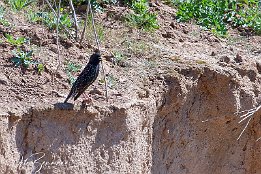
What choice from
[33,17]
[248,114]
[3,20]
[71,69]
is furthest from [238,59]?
[3,20]

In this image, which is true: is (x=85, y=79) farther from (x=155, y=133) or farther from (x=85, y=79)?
(x=155, y=133)

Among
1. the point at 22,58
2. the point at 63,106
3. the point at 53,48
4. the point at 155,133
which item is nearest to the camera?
the point at 63,106

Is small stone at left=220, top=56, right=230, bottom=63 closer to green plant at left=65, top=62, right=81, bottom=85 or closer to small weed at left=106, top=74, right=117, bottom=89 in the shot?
small weed at left=106, top=74, right=117, bottom=89

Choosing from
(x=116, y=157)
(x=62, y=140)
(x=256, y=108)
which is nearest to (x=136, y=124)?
(x=116, y=157)

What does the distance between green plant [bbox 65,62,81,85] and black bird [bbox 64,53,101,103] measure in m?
0.38

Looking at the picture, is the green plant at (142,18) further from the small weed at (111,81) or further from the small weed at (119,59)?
the small weed at (111,81)

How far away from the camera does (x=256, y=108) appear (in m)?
8.71

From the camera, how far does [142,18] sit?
31.8 feet

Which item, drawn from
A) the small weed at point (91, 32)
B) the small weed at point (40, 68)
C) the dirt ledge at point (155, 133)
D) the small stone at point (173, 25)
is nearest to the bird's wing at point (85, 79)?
the dirt ledge at point (155, 133)

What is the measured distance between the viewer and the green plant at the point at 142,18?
31.5ft

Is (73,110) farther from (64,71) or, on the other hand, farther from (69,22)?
(69,22)

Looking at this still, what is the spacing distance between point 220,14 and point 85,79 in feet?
12.7

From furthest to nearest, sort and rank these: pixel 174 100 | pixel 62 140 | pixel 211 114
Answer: pixel 211 114 → pixel 174 100 → pixel 62 140

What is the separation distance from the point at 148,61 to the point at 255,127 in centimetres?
170
